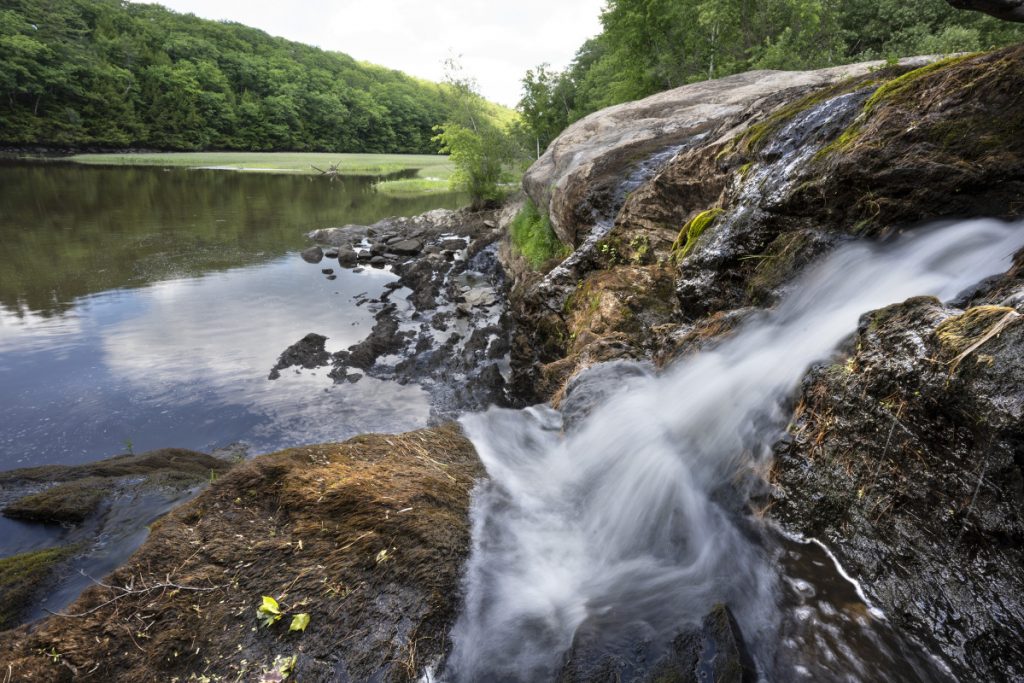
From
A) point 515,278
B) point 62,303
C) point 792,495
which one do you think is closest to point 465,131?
point 515,278

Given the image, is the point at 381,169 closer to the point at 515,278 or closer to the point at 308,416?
the point at 515,278

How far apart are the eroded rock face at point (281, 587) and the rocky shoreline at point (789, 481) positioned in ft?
0.04

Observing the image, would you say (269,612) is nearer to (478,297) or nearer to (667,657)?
(667,657)

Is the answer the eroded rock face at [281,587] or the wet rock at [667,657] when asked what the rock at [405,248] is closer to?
the eroded rock face at [281,587]

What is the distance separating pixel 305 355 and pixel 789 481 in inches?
469

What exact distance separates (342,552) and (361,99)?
15781 centimetres

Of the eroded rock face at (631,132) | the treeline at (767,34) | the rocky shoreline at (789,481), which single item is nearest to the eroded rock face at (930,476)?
the rocky shoreline at (789,481)

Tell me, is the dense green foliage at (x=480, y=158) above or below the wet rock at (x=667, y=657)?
above

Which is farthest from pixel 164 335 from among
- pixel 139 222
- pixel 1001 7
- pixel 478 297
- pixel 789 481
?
pixel 139 222

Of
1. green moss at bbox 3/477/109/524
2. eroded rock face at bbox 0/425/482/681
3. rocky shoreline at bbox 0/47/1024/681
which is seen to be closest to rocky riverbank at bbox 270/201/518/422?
rocky shoreline at bbox 0/47/1024/681

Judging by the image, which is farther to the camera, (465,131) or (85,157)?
(85,157)

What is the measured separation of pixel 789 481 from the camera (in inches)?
159

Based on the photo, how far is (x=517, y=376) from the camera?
1106 centimetres

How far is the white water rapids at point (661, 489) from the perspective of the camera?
11.0 ft
